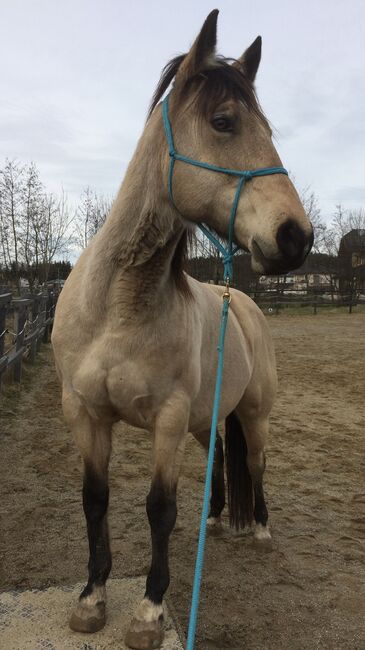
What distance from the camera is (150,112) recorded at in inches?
82.7

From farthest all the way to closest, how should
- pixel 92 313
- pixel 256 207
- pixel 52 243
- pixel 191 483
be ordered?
1. pixel 52 243
2. pixel 191 483
3. pixel 92 313
4. pixel 256 207

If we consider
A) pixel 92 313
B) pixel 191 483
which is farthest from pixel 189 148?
pixel 191 483

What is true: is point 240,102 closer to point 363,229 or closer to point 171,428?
point 171,428

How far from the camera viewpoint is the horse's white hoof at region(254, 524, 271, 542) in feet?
10.5

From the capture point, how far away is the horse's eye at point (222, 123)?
1.71 m

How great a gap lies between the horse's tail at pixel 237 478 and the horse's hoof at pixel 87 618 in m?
1.42

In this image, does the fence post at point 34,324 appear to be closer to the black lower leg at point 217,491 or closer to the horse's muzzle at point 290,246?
the black lower leg at point 217,491

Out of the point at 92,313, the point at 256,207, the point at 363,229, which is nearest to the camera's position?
the point at 256,207

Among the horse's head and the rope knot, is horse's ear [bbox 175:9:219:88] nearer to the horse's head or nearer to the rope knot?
the horse's head

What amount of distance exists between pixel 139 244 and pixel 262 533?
231cm

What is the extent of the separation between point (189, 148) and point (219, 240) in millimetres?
367

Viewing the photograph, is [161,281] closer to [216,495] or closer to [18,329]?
[216,495]

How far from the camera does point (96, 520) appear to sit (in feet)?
7.19

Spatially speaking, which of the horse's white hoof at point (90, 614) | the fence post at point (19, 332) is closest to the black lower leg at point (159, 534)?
the horse's white hoof at point (90, 614)
